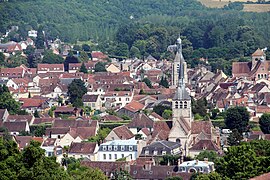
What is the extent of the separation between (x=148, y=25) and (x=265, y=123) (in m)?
53.9

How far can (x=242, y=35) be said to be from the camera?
9275 centimetres

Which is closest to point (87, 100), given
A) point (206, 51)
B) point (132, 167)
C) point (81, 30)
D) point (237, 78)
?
point (237, 78)

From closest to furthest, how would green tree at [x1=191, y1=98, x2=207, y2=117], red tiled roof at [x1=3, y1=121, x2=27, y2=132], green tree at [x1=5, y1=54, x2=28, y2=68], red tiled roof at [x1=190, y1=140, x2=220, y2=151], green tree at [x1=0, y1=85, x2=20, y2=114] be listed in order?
1. red tiled roof at [x1=190, y1=140, x2=220, y2=151]
2. red tiled roof at [x1=3, y1=121, x2=27, y2=132]
3. green tree at [x1=191, y1=98, x2=207, y2=117]
4. green tree at [x1=0, y1=85, x2=20, y2=114]
5. green tree at [x1=5, y1=54, x2=28, y2=68]

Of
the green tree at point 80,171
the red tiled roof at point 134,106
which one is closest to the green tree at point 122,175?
the green tree at point 80,171

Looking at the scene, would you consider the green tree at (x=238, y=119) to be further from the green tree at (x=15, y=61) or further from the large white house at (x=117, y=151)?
the green tree at (x=15, y=61)

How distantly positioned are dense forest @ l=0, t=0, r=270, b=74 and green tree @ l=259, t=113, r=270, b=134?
1060 inches

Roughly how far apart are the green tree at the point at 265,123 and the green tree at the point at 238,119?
29.2 inches

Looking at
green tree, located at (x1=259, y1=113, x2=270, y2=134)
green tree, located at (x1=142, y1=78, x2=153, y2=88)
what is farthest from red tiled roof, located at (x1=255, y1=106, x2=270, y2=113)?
green tree, located at (x1=142, y1=78, x2=153, y2=88)

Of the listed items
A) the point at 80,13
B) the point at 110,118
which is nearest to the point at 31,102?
the point at 110,118

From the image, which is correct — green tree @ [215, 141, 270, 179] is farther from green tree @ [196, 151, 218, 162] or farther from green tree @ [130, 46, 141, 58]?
green tree @ [130, 46, 141, 58]

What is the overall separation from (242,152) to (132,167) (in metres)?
8.20

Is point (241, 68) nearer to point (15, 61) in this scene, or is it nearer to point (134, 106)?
point (134, 106)

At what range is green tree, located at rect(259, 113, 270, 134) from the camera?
5141 cm

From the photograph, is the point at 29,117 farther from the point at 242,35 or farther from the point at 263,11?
the point at 263,11
